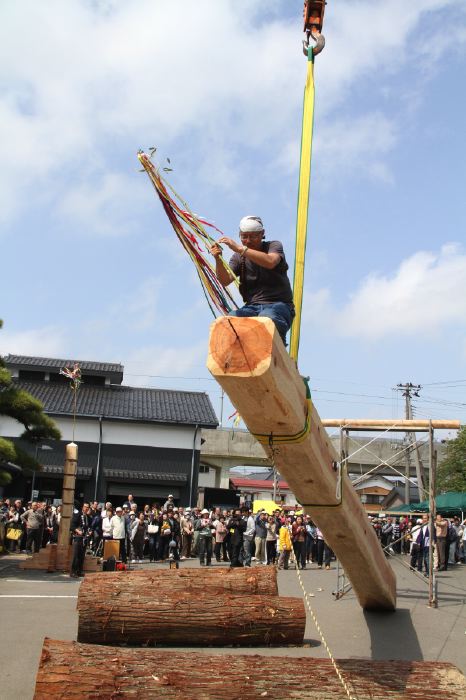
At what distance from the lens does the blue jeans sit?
4527 mm

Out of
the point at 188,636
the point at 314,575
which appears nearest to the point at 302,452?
the point at 188,636

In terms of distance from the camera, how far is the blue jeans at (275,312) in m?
4.53

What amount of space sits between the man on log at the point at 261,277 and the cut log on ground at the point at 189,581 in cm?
495

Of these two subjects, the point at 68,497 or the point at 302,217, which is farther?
the point at 68,497

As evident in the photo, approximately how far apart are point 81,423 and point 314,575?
14796 mm

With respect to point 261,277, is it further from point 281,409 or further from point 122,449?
point 122,449

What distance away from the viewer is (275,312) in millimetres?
4574

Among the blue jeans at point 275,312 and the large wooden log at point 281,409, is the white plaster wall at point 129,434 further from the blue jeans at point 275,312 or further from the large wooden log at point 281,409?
the blue jeans at point 275,312

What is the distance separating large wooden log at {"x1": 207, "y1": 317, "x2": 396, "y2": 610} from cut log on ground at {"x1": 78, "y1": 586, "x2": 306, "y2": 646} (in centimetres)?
240

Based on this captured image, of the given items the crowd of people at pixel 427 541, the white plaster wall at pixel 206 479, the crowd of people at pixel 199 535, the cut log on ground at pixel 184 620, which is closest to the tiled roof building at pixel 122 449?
the crowd of people at pixel 199 535

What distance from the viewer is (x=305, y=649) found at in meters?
8.35

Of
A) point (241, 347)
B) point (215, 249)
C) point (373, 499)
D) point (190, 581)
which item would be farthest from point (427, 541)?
point (373, 499)

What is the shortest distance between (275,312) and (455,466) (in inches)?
1459

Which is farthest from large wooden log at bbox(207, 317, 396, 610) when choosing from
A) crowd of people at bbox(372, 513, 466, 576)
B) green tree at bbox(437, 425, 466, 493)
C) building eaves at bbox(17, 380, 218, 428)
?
green tree at bbox(437, 425, 466, 493)
